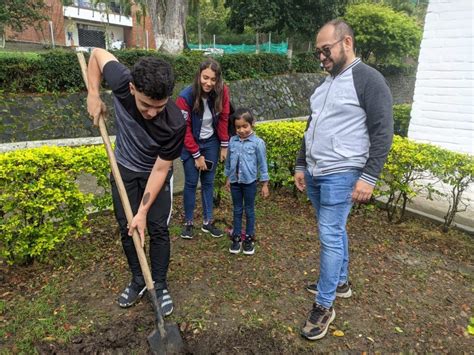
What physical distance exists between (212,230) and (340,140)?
2103mm

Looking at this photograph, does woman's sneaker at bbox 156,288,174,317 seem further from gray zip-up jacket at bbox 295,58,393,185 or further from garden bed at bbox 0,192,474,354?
gray zip-up jacket at bbox 295,58,393,185

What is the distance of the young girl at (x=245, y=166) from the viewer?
3.51m

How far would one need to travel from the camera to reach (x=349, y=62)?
2.46m

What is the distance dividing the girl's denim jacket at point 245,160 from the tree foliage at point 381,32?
18.6 m

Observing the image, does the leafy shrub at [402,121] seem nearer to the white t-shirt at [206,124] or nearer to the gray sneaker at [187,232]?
the white t-shirt at [206,124]

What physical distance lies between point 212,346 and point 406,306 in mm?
1643

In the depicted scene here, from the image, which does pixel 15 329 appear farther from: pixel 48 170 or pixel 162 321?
pixel 48 170

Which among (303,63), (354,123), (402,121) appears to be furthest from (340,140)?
(303,63)

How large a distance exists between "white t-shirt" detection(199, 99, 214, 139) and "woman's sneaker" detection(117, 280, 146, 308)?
5.26ft

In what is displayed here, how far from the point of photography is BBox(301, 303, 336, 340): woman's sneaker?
259 centimetres

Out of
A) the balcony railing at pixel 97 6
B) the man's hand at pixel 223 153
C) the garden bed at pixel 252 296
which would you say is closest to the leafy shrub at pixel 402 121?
the garden bed at pixel 252 296

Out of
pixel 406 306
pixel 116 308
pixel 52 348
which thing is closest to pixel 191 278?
pixel 116 308

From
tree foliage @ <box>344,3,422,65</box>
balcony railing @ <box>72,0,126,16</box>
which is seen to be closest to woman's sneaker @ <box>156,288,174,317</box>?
tree foliage @ <box>344,3,422,65</box>

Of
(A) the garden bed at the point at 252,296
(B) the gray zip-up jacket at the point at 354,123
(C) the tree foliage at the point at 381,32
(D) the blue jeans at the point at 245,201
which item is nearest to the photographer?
(B) the gray zip-up jacket at the point at 354,123
